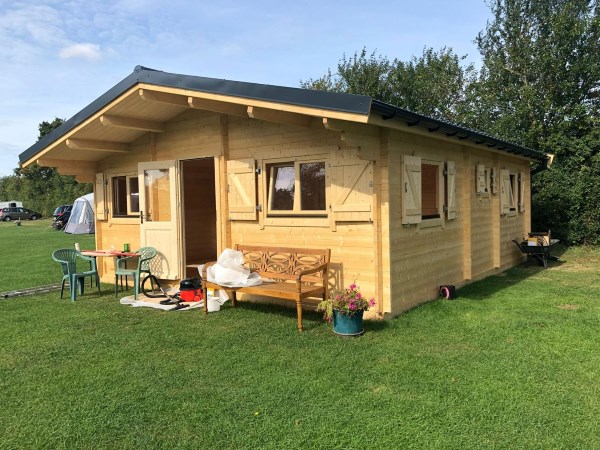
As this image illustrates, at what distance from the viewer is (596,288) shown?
7438 mm

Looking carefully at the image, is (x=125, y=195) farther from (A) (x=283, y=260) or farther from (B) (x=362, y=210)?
(B) (x=362, y=210)

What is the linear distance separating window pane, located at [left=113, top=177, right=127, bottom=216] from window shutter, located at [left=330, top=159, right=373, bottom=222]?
4.65 meters

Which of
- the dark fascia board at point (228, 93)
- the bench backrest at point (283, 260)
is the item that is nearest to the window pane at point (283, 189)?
→ the bench backrest at point (283, 260)

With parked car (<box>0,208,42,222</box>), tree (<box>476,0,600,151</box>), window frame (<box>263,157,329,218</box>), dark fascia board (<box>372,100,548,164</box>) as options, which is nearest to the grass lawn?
window frame (<box>263,157,329,218</box>)

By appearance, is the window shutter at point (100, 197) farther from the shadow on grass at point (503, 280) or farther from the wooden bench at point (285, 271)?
the shadow on grass at point (503, 280)

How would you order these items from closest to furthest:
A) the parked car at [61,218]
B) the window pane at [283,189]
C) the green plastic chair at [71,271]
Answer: the window pane at [283,189]
the green plastic chair at [71,271]
the parked car at [61,218]

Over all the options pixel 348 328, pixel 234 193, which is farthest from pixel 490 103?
pixel 348 328

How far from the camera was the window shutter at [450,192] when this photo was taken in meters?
7.01

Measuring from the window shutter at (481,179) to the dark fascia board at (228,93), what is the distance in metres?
4.44

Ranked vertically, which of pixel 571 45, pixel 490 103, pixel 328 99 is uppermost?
pixel 571 45

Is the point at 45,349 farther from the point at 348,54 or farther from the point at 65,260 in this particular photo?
the point at 348,54

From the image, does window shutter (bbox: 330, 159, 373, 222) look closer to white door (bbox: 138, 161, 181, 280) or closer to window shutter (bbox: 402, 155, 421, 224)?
window shutter (bbox: 402, 155, 421, 224)

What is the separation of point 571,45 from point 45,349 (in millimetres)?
18063

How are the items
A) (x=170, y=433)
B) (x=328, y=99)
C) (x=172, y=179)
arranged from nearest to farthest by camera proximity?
(x=170, y=433), (x=328, y=99), (x=172, y=179)
